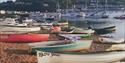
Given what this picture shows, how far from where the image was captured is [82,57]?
19234 mm

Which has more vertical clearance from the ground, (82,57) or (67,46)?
(82,57)

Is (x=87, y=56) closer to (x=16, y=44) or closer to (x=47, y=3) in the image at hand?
(x=16, y=44)

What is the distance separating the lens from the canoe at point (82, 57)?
18.4 metres

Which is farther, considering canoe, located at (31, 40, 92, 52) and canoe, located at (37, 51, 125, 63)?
canoe, located at (31, 40, 92, 52)

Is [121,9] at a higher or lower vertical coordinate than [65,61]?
lower

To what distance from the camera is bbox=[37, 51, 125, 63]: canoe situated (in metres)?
18.4

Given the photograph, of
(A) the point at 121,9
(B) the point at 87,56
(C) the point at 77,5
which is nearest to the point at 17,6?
(C) the point at 77,5

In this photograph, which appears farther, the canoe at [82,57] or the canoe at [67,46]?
the canoe at [67,46]

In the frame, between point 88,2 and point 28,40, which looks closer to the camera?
point 28,40

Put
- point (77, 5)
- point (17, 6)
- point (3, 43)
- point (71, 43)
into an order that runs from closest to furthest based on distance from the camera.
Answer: point (71, 43)
point (3, 43)
point (17, 6)
point (77, 5)

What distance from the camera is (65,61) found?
62.4 feet

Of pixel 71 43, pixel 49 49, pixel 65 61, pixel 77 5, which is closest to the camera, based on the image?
pixel 65 61

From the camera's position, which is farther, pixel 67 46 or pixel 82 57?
pixel 67 46

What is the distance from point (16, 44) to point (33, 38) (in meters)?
1.47
